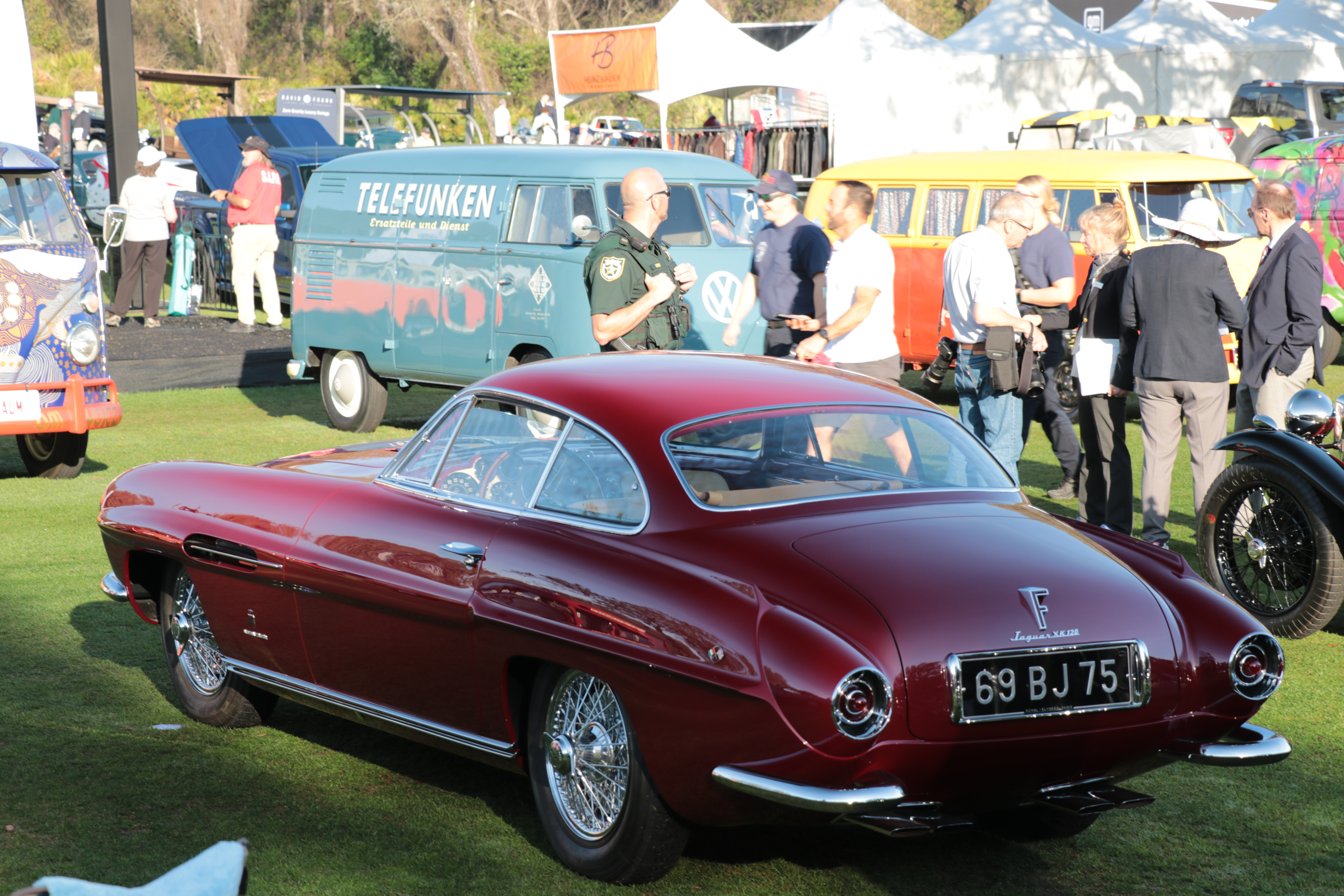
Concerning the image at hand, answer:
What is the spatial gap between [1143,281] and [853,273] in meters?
1.44

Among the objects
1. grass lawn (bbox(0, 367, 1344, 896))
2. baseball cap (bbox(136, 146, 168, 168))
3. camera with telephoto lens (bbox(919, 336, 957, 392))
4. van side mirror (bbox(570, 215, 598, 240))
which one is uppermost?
baseball cap (bbox(136, 146, 168, 168))

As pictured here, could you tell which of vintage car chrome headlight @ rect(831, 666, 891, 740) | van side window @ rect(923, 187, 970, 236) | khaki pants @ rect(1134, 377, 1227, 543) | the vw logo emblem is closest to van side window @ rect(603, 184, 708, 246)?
the vw logo emblem

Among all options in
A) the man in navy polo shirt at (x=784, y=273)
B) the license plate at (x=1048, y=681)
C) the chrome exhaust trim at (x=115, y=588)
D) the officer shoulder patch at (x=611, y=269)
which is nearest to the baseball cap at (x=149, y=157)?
the man in navy polo shirt at (x=784, y=273)

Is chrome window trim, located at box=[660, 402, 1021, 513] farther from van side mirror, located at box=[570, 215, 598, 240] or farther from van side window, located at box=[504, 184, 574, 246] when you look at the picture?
van side window, located at box=[504, 184, 574, 246]

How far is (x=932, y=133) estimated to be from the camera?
2681 centimetres

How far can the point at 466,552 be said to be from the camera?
434 centimetres

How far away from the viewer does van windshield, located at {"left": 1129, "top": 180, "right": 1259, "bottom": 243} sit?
41.7ft

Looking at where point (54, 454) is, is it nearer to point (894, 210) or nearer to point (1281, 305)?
point (894, 210)

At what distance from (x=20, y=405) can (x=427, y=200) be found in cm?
365

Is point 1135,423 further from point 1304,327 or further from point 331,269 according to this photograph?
point 331,269

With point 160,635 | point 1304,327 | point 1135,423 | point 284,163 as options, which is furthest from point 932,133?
point 160,635

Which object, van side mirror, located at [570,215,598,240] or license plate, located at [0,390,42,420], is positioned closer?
van side mirror, located at [570,215,598,240]

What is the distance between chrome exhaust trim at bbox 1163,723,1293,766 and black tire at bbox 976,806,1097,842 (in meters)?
0.51

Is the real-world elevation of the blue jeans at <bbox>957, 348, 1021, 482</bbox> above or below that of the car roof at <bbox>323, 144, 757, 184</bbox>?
below
